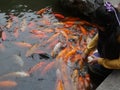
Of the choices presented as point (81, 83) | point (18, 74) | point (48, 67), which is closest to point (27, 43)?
point (48, 67)

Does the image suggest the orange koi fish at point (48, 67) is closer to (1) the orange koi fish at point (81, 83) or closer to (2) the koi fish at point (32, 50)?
(2) the koi fish at point (32, 50)

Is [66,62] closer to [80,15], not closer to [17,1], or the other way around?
[80,15]

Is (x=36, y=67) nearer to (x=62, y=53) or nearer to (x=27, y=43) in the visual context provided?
(x=62, y=53)

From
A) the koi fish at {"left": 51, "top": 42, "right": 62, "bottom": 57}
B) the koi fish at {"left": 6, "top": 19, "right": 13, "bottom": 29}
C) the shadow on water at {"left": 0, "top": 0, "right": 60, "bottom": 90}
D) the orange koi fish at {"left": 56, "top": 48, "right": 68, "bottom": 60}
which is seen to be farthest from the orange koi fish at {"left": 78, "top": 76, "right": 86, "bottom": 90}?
the koi fish at {"left": 6, "top": 19, "right": 13, "bottom": 29}

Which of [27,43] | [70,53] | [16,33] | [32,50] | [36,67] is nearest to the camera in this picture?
[36,67]

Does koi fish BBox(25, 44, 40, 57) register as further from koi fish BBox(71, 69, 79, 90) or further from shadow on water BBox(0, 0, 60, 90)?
koi fish BBox(71, 69, 79, 90)

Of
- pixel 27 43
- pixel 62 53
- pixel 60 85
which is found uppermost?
pixel 27 43

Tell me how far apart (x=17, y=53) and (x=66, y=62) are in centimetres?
109

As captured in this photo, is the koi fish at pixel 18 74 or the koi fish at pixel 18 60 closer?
the koi fish at pixel 18 74

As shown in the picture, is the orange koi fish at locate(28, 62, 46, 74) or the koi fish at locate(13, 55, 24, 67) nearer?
the orange koi fish at locate(28, 62, 46, 74)

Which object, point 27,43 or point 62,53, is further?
point 27,43

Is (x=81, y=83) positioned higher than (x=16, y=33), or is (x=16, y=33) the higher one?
(x=16, y=33)

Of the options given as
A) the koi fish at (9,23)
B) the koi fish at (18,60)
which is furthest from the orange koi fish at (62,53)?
the koi fish at (9,23)

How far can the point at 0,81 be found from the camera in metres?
5.25
